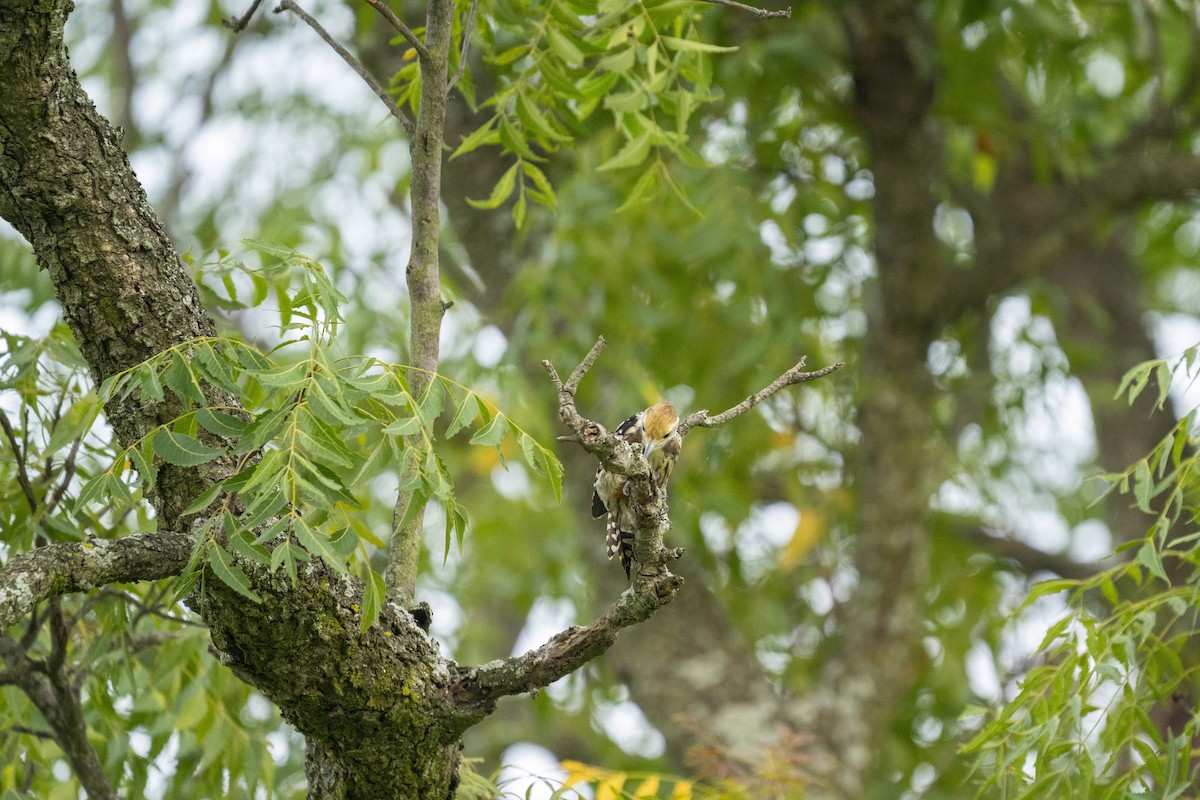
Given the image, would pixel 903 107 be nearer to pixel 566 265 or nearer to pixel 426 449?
pixel 566 265

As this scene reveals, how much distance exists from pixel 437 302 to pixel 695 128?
2856 millimetres

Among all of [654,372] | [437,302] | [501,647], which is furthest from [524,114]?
[501,647]

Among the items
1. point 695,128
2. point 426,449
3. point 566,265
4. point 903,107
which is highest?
point 903,107

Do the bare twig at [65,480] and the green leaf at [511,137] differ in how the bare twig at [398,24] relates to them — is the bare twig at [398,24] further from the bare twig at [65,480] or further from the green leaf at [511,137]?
the bare twig at [65,480]

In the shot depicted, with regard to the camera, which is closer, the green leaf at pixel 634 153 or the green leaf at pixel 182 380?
the green leaf at pixel 182 380

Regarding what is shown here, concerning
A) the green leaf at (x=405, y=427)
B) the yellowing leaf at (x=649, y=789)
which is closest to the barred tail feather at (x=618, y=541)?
the yellowing leaf at (x=649, y=789)

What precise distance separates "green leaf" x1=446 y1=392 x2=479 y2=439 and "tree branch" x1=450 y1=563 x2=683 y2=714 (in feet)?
1.38

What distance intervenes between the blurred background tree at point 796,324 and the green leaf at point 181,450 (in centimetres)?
149

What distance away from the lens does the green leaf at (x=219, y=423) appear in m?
1.98

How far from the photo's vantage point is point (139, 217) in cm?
223

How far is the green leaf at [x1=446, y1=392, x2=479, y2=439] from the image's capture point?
1997 mm

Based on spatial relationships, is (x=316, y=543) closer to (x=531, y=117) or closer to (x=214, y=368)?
(x=214, y=368)

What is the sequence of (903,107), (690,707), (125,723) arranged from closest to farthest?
1. (125,723)
2. (690,707)
3. (903,107)

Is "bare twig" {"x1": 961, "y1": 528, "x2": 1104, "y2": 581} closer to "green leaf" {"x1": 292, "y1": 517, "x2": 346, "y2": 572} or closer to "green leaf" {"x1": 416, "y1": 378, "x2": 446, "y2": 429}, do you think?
"green leaf" {"x1": 416, "y1": 378, "x2": 446, "y2": 429}
